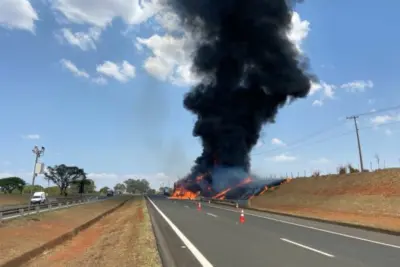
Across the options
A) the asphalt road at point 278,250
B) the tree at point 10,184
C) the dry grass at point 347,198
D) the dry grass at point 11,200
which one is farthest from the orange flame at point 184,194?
the asphalt road at point 278,250

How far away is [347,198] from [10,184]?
12496cm

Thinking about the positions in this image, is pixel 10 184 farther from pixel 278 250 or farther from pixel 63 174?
pixel 278 250

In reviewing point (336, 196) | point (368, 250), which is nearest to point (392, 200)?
point (336, 196)

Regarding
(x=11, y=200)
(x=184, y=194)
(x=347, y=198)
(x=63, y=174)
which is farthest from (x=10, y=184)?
(x=347, y=198)

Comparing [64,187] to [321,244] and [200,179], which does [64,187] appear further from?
[321,244]

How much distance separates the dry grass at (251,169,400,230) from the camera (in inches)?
1021

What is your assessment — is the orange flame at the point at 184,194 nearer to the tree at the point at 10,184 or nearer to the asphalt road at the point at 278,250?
the tree at the point at 10,184

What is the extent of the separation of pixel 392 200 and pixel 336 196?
8997 mm

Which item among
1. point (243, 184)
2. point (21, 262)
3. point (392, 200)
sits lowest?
point (21, 262)

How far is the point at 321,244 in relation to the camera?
12664 mm

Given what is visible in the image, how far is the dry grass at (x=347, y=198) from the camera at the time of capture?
25.9 meters

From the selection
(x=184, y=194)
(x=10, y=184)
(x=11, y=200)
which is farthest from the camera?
(x=10, y=184)

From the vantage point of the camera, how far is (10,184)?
13112cm

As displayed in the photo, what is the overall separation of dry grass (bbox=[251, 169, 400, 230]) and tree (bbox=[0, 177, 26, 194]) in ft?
348
